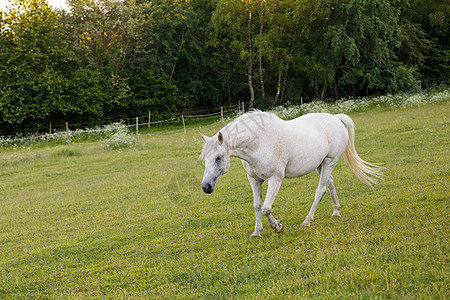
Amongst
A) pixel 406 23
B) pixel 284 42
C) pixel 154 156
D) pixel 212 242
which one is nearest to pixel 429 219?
pixel 212 242

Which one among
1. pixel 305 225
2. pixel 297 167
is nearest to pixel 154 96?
pixel 297 167

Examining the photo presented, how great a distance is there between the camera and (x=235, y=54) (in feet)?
128

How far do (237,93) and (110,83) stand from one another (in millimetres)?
13846

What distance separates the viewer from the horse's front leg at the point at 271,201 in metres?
5.79

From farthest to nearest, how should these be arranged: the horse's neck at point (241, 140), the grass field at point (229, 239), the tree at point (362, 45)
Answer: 1. the tree at point (362, 45)
2. the horse's neck at point (241, 140)
3. the grass field at point (229, 239)

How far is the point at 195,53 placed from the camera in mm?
41438

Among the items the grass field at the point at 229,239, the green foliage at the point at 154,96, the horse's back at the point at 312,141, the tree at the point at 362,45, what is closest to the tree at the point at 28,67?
the green foliage at the point at 154,96

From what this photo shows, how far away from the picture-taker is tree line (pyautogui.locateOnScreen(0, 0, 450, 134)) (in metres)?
32.0

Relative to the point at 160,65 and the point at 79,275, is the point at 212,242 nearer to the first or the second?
the point at 79,275

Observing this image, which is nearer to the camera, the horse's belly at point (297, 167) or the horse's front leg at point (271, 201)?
the horse's front leg at point (271, 201)

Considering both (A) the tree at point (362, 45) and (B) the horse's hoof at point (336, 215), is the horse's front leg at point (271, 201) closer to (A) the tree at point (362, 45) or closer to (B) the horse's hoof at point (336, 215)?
(B) the horse's hoof at point (336, 215)

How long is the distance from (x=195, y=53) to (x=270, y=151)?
36967 mm

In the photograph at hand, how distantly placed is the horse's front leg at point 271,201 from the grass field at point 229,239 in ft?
0.73

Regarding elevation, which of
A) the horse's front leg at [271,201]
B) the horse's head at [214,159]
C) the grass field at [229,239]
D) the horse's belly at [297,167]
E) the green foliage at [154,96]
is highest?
the green foliage at [154,96]
